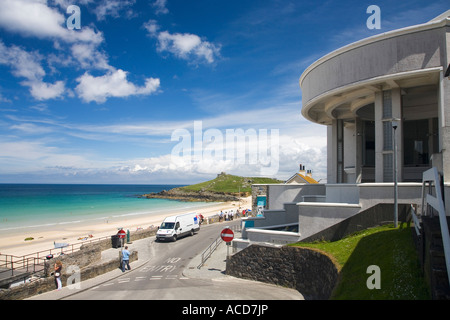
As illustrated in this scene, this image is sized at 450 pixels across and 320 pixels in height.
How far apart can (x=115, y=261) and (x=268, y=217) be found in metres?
9.71

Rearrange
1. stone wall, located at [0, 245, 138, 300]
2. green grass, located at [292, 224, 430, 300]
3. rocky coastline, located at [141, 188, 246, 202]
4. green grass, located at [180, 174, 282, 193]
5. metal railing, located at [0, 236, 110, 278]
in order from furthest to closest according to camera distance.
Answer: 1. green grass, located at [180, 174, 282, 193]
2. rocky coastline, located at [141, 188, 246, 202]
3. metal railing, located at [0, 236, 110, 278]
4. stone wall, located at [0, 245, 138, 300]
5. green grass, located at [292, 224, 430, 300]

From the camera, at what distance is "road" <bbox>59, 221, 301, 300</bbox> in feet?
39.3

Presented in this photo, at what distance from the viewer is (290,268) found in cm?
1332

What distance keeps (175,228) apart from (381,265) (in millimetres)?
21780

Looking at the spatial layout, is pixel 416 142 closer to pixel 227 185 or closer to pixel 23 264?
pixel 23 264

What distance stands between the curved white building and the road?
8.26 metres

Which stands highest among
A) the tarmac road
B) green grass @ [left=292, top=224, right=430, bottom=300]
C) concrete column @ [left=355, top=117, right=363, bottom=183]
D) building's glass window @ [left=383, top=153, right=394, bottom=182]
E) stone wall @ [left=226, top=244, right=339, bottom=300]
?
concrete column @ [left=355, top=117, right=363, bottom=183]

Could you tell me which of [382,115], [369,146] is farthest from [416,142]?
[382,115]

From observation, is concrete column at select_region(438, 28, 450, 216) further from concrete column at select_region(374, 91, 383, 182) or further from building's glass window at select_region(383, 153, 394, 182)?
concrete column at select_region(374, 91, 383, 182)

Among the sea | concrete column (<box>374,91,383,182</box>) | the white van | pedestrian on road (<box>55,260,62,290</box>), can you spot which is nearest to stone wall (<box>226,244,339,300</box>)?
concrete column (<box>374,91,383,182</box>)

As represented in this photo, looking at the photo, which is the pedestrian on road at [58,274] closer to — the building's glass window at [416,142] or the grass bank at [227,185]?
the building's glass window at [416,142]

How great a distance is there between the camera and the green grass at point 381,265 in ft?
21.8
